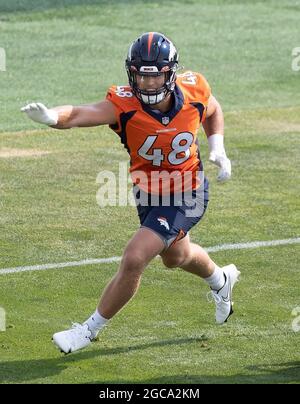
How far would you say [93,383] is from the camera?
27.8 ft

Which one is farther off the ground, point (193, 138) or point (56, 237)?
point (193, 138)

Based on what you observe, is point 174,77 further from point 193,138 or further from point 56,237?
point 56,237

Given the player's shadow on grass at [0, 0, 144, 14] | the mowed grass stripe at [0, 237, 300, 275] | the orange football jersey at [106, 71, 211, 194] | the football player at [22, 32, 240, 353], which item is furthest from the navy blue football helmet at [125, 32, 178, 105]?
the player's shadow on grass at [0, 0, 144, 14]

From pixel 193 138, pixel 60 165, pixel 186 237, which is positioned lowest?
pixel 60 165

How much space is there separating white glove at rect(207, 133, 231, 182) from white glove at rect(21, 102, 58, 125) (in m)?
1.29

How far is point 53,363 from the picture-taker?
29.2 feet

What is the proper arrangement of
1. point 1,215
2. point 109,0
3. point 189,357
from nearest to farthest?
point 189,357 → point 1,215 → point 109,0

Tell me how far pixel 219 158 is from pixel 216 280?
1.04 meters

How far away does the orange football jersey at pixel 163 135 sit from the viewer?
365 inches

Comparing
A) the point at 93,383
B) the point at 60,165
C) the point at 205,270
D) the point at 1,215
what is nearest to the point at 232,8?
the point at 60,165

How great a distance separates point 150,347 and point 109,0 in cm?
1312

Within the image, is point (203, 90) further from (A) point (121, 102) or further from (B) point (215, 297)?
(B) point (215, 297)

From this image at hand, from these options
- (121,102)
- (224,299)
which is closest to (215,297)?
(224,299)

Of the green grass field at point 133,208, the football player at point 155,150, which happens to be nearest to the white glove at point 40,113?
the football player at point 155,150
